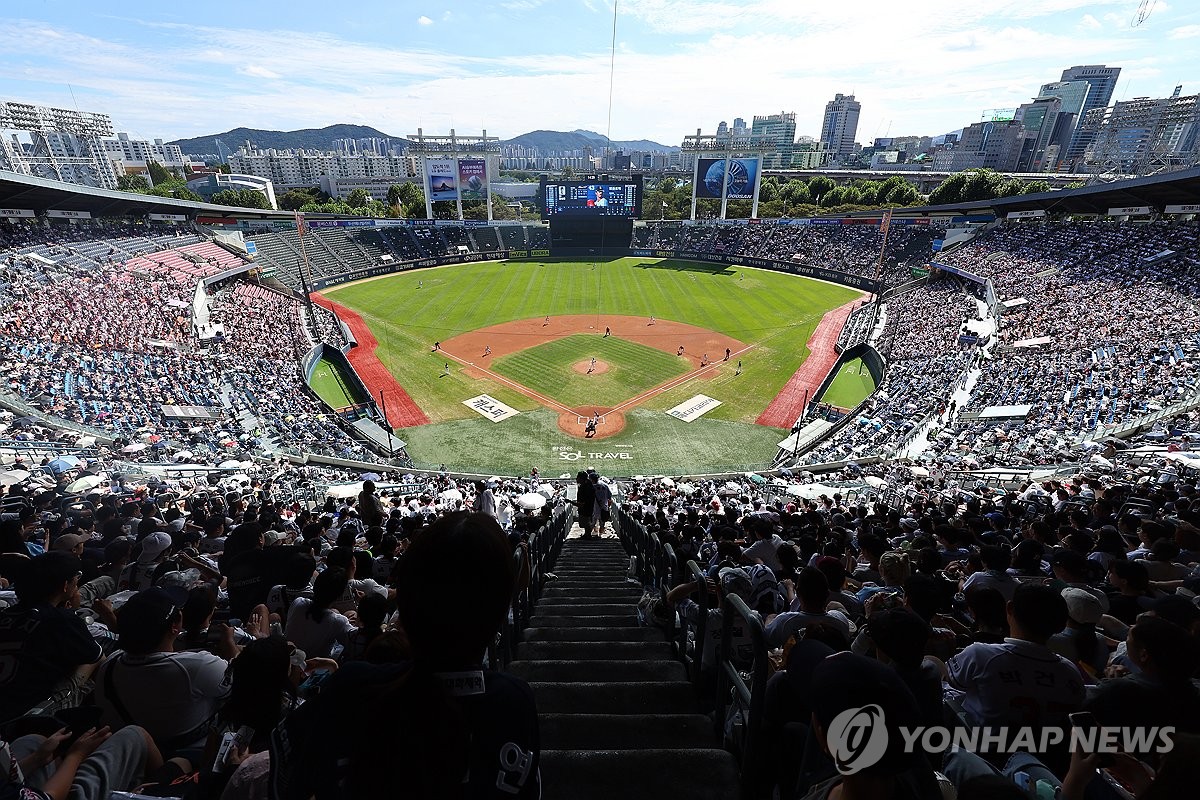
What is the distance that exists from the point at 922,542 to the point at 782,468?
16.3 meters

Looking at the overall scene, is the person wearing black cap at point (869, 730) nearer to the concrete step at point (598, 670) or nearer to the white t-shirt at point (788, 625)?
the white t-shirt at point (788, 625)

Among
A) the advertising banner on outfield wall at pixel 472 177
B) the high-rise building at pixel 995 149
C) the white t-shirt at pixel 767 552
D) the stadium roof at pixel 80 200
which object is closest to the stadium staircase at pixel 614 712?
the white t-shirt at pixel 767 552

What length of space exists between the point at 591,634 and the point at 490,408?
25.6 m

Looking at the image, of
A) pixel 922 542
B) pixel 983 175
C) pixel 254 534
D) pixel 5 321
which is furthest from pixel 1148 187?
pixel 5 321

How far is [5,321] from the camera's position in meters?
27.7

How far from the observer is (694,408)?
105ft

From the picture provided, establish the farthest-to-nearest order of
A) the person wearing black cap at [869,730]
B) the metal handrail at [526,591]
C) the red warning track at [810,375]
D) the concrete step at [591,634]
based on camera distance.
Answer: the red warning track at [810,375]
the concrete step at [591,634]
the metal handrail at [526,591]
the person wearing black cap at [869,730]

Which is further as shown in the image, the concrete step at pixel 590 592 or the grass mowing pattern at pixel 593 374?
the grass mowing pattern at pixel 593 374

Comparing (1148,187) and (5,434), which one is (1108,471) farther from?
(1148,187)

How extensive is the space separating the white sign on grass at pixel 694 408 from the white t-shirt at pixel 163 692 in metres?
27.8

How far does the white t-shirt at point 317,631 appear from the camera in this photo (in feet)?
15.6

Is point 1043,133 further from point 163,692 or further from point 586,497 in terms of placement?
point 163,692

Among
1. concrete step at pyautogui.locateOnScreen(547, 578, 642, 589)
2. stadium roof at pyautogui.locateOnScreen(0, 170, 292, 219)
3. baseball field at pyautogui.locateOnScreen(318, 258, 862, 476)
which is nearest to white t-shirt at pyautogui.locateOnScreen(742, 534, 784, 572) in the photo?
concrete step at pyautogui.locateOnScreen(547, 578, 642, 589)

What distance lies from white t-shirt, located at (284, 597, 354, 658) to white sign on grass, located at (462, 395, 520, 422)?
84.1 ft
